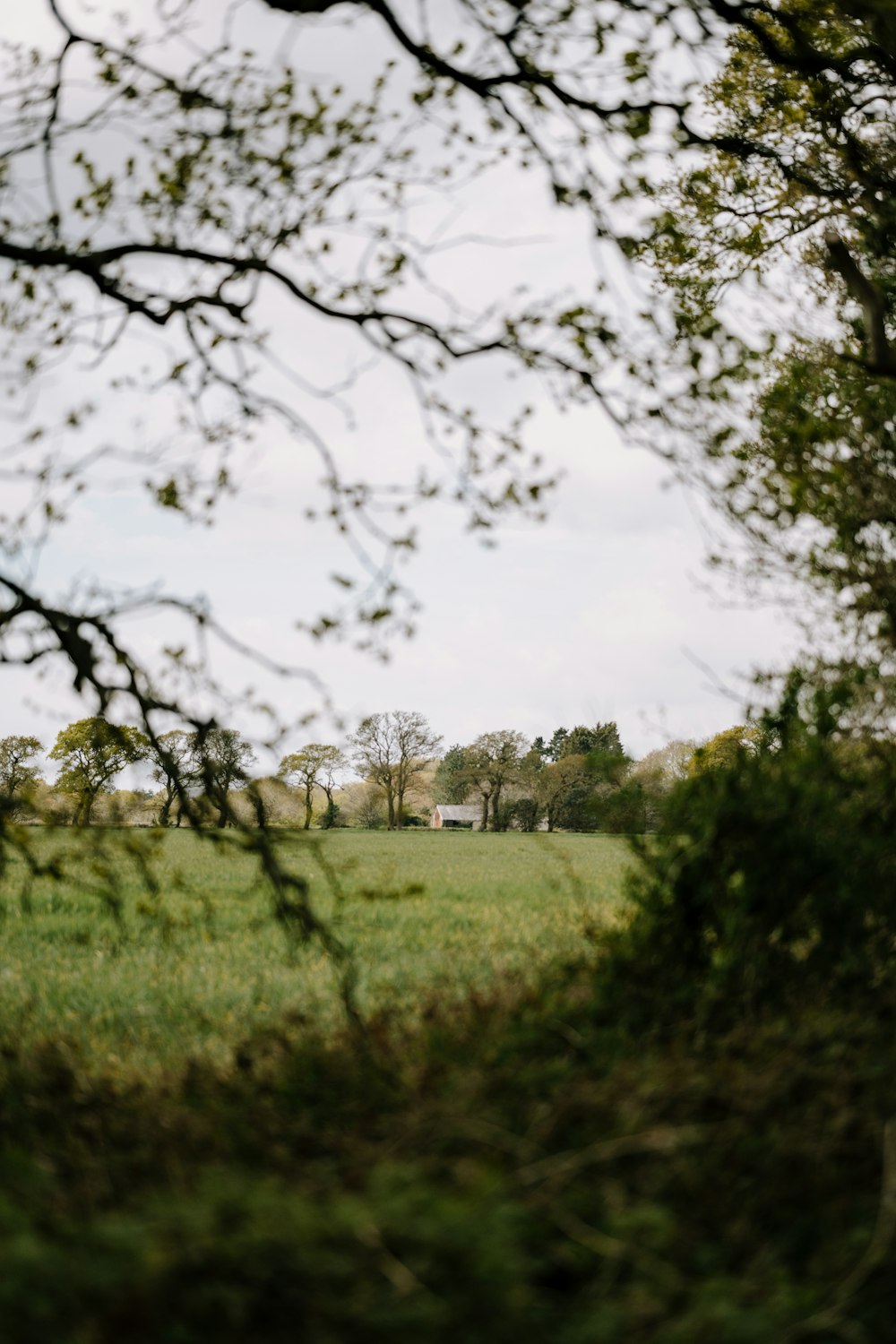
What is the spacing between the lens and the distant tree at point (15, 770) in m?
6.63

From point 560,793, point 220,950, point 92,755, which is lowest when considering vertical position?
point 220,950

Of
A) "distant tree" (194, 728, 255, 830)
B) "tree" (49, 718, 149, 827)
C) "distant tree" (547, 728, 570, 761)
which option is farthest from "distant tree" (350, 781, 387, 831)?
"distant tree" (194, 728, 255, 830)

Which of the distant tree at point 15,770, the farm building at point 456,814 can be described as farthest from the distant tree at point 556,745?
the distant tree at point 15,770

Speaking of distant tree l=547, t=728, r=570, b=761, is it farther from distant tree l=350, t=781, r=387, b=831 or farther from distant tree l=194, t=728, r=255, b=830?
distant tree l=194, t=728, r=255, b=830

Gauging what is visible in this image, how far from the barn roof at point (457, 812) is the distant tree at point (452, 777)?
5.78 m

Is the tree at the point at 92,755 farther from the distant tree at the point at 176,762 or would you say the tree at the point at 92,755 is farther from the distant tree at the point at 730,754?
the distant tree at the point at 730,754

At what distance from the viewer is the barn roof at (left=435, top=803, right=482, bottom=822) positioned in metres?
79.2

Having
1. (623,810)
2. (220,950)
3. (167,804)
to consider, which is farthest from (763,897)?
(220,950)

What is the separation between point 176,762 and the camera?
22.2ft

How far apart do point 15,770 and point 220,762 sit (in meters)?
7.11

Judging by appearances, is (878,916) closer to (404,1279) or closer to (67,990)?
(404,1279)

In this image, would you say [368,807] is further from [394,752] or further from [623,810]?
[623,810]

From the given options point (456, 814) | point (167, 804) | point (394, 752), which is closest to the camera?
point (167, 804)

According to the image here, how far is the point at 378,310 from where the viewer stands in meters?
7.84
